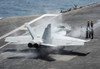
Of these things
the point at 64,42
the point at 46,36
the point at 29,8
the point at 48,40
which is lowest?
the point at 64,42

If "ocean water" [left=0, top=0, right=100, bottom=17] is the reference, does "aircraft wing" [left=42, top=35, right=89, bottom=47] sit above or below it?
below

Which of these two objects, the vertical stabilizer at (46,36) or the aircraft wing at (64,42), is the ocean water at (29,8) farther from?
the vertical stabilizer at (46,36)

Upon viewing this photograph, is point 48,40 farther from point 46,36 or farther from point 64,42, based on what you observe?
point 64,42

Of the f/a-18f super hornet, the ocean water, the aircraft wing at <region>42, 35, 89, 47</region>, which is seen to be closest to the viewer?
the f/a-18f super hornet

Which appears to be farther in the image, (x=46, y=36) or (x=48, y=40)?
(x=48, y=40)

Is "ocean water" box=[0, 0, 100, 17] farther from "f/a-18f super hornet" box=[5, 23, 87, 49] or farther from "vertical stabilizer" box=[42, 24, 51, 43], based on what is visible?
"vertical stabilizer" box=[42, 24, 51, 43]

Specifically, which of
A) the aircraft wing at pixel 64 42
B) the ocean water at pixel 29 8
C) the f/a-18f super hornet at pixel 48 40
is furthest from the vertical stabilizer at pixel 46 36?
the ocean water at pixel 29 8

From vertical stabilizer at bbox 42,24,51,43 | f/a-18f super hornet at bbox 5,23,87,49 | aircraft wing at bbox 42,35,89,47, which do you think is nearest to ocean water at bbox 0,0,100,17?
f/a-18f super hornet at bbox 5,23,87,49

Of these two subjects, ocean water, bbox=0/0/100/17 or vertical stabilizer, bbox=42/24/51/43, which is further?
ocean water, bbox=0/0/100/17

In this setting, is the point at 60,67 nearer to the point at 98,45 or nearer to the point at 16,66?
the point at 16,66

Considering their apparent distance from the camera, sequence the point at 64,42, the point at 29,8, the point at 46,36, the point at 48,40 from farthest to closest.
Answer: the point at 29,8
the point at 48,40
the point at 64,42
the point at 46,36

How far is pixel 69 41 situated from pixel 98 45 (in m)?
7.13

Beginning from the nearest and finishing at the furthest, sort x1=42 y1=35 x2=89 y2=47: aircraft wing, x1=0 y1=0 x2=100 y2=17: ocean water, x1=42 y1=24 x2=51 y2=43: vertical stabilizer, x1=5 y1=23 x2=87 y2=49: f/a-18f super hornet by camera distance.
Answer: x1=5 y1=23 x2=87 y2=49: f/a-18f super hornet < x1=42 y1=35 x2=89 y2=47: aircraft wing < x1=42 y1=24 x2=51 y2=43: vertical stabilizer < x1=0 y1=0 x2=100 y2=17: ocean water

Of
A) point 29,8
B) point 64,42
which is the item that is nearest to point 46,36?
point 64,42
